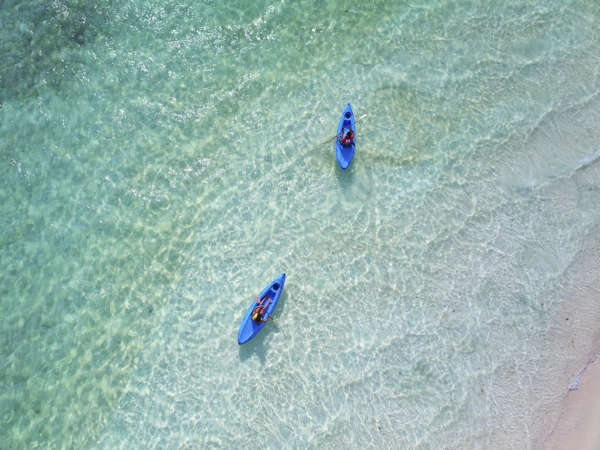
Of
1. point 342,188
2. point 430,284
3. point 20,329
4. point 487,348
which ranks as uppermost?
point 20,329

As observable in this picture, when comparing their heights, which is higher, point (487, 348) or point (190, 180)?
point (190, 180)

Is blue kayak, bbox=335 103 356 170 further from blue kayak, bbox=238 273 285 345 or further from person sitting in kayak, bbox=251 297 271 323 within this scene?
person sitting in kayak, bbox=251 297 271 323

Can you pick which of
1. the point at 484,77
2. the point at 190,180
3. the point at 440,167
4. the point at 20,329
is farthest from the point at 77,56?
the point at 484,77

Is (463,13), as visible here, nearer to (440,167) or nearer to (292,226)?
(440,167)

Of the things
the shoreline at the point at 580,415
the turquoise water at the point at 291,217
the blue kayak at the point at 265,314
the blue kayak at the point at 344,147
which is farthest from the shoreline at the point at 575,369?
the blue kayak at the point at 265,314

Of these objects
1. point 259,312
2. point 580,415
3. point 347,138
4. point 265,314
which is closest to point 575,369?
point 580,415

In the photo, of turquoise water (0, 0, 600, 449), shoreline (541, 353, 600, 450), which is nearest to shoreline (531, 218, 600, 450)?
shoreline (541, 353, 600, 450)
